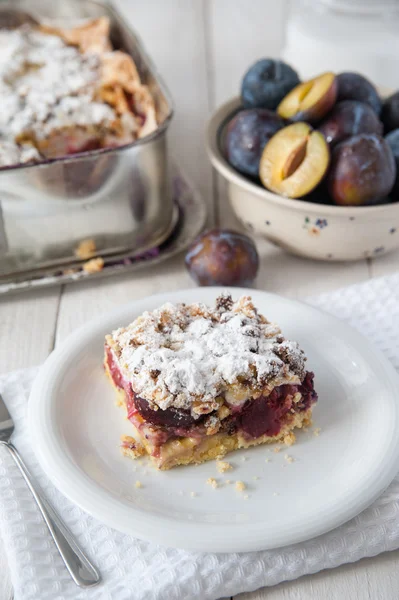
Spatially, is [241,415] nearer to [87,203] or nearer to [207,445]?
[207,445]

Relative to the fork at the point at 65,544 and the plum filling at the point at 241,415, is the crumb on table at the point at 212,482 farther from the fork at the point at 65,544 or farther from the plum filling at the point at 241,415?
the fork at the point at 65,544

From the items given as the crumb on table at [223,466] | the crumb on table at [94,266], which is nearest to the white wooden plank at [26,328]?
the crumb on table at [94,266]

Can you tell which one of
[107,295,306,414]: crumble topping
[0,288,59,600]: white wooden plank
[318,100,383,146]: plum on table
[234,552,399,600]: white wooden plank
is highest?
[318,100,383,146]: plum on table

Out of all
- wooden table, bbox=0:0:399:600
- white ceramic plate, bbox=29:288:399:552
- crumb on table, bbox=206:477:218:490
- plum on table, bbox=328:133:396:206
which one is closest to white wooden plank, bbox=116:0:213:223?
wooden table, bbox=0:0:399:600

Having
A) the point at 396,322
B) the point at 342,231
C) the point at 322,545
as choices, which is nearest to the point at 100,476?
the point at 322,545

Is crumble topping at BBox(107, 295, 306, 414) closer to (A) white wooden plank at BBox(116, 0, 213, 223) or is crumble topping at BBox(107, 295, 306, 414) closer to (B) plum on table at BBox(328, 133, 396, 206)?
(B) plum on table at BBox(328, 133, 396, 206)

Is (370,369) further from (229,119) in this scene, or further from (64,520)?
(229,119)

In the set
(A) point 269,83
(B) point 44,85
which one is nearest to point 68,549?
(A) point 269,83
